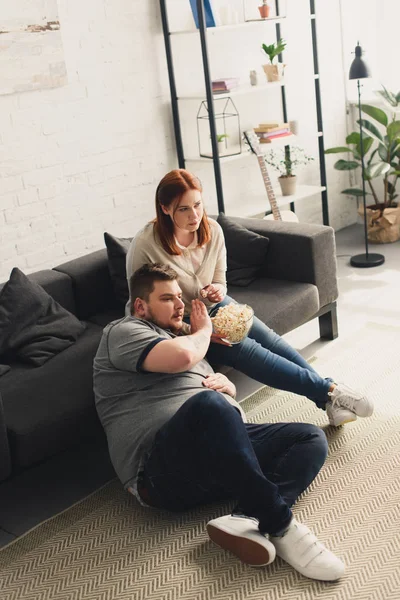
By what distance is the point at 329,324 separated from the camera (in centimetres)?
381

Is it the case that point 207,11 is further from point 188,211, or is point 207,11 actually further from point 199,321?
point 199,321

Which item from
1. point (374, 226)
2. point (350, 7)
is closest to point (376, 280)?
point (374, 226)

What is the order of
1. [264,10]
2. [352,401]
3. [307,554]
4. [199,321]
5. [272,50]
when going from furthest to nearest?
[272,50], [264,10], [352,401], [199,321], [307,554]

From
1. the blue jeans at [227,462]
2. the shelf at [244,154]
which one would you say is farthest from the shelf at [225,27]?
the blue jeans at [227,462]

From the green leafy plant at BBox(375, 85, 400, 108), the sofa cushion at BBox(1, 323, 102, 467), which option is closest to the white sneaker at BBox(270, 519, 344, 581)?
the sofa cushion at BBox(1, 323, 102, 467)

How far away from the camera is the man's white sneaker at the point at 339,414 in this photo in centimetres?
288

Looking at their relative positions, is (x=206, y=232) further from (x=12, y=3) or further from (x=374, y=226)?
(x=374, y=226)

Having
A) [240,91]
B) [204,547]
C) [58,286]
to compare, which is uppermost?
[240,91]

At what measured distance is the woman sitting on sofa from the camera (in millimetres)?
2908

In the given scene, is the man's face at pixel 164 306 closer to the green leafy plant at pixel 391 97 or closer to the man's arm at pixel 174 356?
the man's arm at pixel 174 356

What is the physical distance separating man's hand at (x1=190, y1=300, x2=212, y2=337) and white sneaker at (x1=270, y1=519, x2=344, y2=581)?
2.34 feet

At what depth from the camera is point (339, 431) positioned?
294 cm

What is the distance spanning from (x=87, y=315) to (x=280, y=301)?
0.88m

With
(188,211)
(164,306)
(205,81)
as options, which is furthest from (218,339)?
(205,81)
